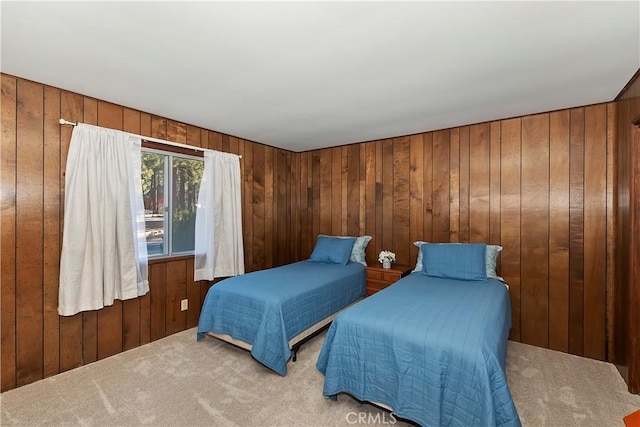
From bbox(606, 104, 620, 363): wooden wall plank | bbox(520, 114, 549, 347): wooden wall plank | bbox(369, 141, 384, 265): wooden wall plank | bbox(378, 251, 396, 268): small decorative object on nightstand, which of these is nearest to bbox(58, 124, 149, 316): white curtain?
bbox(378, 251, 396, 268): small decorative object on nightstand

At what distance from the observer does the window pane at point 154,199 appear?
2979 mm

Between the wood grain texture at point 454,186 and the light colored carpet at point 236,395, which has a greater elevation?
the wood grain texture at point 454,186

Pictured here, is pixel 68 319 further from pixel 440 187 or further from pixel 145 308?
pixel 440 187

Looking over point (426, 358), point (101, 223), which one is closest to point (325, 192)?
point (101, 223)

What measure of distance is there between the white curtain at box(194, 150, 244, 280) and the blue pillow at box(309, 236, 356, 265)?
1.03 meters

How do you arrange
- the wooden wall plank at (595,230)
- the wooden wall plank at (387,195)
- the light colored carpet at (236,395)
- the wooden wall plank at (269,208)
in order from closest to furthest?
the light colored carpet at (236,395) < the wooden wall plank at (595,230) < the wooden wall plank at (387,195) < the wooden wall plank at (269,208)

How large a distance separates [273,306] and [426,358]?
124cm

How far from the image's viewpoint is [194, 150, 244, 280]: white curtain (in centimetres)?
338

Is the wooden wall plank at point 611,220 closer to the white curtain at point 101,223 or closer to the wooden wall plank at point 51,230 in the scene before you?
the white curtain at point 101,223

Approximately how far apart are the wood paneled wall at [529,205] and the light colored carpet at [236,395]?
504 mm

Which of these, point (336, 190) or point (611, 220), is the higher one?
point (336, 190)

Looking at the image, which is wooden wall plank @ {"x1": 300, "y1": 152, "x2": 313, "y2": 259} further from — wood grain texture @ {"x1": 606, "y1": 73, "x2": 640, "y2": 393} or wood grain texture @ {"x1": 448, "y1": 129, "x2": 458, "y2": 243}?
wood grain texture @ {"x1": 606, "y1": 73, "x2": 640, "y2": 393}

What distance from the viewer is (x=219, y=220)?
3508mm

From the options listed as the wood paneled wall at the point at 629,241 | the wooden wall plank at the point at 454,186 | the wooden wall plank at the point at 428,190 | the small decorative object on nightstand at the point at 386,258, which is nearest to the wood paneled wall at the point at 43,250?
the small decorative object on nightstand at the point at 386,258
